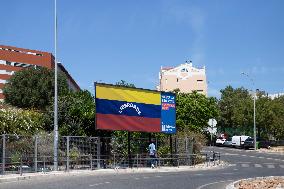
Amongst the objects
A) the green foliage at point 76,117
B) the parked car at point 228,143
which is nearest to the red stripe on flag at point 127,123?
the green foliage at point 76,117

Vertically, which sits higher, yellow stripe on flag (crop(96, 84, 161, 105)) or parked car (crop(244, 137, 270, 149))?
yellow stripe on flag (crop(96, 84, 161, 105))

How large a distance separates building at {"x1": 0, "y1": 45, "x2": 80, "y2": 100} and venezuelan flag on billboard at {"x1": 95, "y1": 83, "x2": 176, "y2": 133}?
81446 mm

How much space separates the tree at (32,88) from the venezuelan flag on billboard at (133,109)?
41.4 meters

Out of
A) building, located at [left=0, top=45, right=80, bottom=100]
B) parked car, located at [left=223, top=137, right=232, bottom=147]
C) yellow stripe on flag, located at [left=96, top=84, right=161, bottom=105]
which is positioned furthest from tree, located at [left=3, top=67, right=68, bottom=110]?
yellow stripe on flag, located at [left=96, top=84, right=161, bottom=105]

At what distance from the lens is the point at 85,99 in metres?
45.2

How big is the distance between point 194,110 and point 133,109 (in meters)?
31.9

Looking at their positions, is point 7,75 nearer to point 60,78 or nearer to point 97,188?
point 60,78

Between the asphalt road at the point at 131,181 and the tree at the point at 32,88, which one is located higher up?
the tree at the point at 32,88

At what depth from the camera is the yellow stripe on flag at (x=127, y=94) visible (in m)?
32.5

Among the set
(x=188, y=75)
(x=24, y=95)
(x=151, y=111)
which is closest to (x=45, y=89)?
(x=24, y=95)

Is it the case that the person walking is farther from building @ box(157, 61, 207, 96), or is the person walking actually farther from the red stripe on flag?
building @ box(157, 61, 207, 96)

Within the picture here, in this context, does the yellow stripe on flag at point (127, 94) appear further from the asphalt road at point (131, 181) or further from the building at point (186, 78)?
the building at point (186, 78)

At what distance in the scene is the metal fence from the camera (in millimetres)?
27828

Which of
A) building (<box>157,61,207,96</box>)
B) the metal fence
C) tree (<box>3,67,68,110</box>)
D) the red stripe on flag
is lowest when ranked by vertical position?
the metal fence
